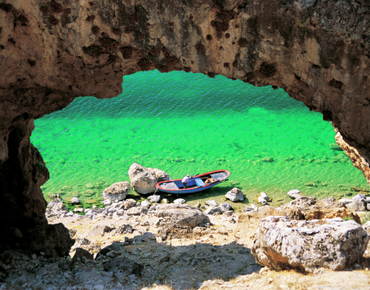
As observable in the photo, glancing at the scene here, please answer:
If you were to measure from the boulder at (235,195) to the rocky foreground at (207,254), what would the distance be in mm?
3478

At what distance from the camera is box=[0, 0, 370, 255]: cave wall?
9352 millimetres

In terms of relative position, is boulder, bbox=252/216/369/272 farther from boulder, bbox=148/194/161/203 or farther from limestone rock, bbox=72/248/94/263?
boulder, bbox=148/194/161/203

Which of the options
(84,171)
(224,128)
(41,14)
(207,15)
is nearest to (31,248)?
(41,14)

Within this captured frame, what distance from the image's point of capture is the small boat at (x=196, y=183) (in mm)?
24594

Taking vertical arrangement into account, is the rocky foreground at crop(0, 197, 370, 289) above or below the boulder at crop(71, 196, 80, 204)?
above

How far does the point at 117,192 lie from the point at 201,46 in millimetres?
15971

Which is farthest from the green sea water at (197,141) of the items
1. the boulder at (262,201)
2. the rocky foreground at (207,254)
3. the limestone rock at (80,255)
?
the limestone rock at (80,255)

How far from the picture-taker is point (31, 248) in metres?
12.7

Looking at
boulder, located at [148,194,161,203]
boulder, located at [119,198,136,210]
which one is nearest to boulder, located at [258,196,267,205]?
boulder, located at [148,194,161,203]

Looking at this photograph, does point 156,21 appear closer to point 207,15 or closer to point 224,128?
point 207,15

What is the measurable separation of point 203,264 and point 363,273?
606 centimetres

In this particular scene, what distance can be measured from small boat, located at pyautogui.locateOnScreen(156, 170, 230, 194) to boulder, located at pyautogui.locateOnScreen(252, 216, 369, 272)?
14.7 metres

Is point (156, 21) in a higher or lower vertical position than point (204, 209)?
higher

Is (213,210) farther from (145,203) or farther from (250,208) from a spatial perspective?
(145,203)
